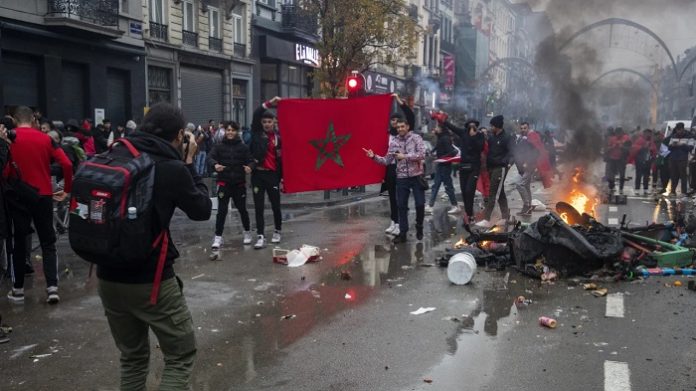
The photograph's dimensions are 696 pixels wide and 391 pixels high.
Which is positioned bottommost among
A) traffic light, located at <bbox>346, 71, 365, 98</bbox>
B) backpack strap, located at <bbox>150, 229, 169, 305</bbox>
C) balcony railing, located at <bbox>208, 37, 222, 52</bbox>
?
backpack strap, located at <bbox>150, 229, 169, 305</bbox>

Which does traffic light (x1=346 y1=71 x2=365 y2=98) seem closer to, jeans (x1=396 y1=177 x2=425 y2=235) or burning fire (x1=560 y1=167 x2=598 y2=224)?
jeans (x1=396 y1=177 x2=425 y2=235)

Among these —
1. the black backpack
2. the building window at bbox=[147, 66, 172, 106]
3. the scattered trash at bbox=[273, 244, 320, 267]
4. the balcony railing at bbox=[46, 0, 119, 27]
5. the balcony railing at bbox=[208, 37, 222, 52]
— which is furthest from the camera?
the balcony railing at bbox=[208, 37, 222, 52]

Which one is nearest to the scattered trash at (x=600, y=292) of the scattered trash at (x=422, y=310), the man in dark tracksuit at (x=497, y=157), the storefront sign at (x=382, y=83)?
the scattered trash at (x=422, y=310)

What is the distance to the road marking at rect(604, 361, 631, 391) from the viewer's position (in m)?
4.16

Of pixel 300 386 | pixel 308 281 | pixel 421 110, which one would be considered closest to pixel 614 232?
pixel 308 281

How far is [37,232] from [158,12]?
58.9 feet

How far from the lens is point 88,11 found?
18.6 meters

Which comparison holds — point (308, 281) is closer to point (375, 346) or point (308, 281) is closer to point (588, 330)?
point (375, 346)

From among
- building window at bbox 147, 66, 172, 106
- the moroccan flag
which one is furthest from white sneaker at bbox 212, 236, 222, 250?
building window at bbox 147, 66, 172, 106

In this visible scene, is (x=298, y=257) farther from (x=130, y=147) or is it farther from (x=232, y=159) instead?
(x=130, y=147)

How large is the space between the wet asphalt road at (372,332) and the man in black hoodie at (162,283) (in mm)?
1044

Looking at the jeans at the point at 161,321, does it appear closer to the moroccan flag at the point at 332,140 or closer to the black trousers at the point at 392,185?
the moroccan flag at the point at 332,140

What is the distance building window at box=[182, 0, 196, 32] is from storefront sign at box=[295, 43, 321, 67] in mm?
6632

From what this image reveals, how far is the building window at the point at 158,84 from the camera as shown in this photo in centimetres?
2236
